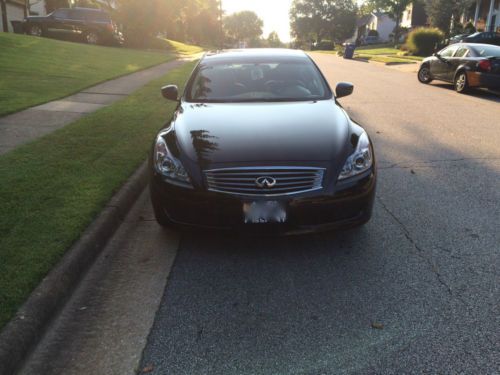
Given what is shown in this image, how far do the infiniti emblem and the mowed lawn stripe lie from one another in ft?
21.3

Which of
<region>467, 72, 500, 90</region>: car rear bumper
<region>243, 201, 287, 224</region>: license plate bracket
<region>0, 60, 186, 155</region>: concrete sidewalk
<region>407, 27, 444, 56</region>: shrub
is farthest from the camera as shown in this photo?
<region>407, 27, 444, 56</region>: shrub

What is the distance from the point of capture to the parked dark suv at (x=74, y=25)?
2694cm

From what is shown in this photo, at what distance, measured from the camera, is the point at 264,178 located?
11.6 ft

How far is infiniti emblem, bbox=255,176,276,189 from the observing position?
3.52 metres

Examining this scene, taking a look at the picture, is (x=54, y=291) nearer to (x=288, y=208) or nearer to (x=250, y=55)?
(x=288, y=208)

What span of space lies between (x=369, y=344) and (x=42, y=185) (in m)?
3.63

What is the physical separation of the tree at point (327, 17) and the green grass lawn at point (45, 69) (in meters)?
82.9

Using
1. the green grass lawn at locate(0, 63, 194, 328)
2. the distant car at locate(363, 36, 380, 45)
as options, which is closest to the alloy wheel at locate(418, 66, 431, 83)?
the green grass lawn at locate(0, 63, 194, 328)

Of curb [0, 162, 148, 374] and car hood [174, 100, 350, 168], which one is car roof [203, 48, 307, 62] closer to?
car hood [174, 100, 350, 168]

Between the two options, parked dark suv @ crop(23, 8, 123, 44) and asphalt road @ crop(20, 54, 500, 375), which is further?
parked dark suv @ crop(23, 8, 123, 44)

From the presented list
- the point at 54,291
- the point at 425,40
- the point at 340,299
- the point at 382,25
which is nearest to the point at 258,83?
the point at 340,299

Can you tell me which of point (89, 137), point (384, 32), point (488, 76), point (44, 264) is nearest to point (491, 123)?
point (488, 76)

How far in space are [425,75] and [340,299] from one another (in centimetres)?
1521

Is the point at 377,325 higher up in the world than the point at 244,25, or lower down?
higher up
